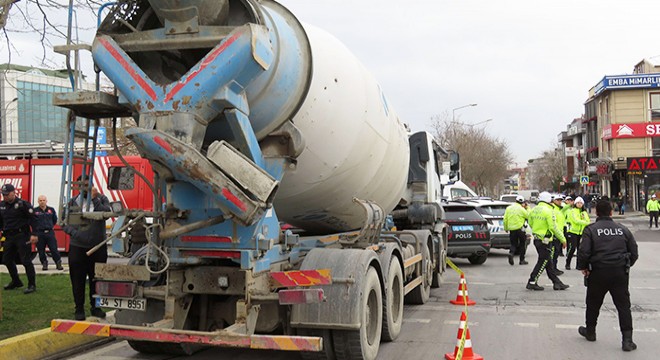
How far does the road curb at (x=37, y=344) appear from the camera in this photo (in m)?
6.08

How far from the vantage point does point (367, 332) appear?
6.20 metres

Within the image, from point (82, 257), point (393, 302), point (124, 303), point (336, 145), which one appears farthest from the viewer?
point (82, 257)

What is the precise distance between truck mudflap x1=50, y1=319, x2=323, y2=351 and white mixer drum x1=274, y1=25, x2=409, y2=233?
1613mm

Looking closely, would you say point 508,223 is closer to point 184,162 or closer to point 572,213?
point 572,213

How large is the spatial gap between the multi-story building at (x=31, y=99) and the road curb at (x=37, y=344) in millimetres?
2465

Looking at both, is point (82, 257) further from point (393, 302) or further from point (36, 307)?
point (393, 302)

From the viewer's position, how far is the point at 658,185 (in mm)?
42250

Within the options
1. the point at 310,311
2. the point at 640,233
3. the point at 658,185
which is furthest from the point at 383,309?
the point at 658,185

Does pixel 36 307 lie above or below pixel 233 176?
below

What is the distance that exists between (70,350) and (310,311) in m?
3.16

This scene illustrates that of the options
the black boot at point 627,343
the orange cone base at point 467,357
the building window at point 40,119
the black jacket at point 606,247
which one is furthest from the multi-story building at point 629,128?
the orange cone base at point 467,357

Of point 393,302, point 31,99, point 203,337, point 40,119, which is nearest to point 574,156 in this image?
point 40,119

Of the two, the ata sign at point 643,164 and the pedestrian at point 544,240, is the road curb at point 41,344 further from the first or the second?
the ata sign at point 643,164

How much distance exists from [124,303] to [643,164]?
4411cm
